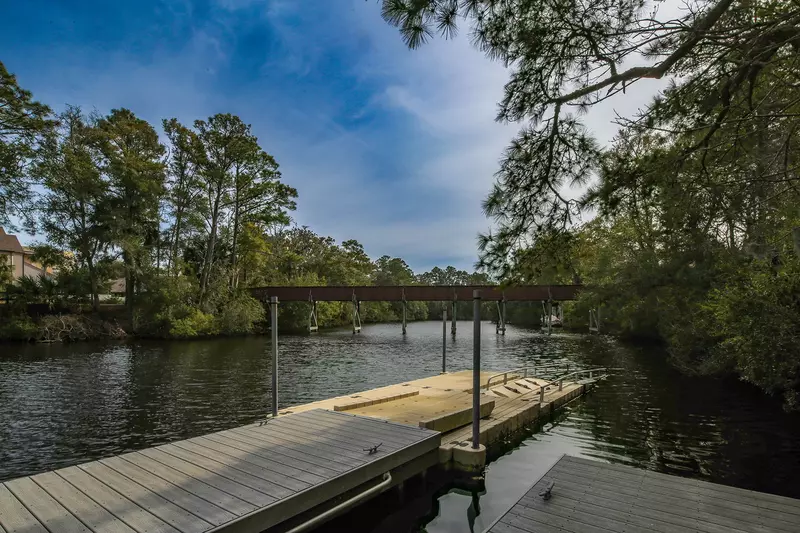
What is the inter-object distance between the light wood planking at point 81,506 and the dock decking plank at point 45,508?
0.13ft

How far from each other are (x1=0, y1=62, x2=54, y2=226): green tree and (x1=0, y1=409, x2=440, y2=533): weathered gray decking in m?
29.9

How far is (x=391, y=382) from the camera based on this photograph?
1584cm

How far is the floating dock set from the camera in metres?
3.75

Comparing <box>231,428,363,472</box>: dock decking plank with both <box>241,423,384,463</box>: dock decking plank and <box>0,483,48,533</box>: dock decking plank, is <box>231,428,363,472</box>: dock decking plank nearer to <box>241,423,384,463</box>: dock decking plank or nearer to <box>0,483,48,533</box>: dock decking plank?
<box>241,423,384,463</box>: dock decking plank

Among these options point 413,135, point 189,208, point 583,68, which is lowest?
point 583,68

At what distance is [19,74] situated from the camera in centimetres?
2594

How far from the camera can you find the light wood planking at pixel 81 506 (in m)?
3.56

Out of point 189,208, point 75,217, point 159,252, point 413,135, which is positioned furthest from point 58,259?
point 413,135

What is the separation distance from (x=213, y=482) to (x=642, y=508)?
4.38 metres

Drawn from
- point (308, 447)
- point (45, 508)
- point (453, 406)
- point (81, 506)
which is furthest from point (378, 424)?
point (45, 508)

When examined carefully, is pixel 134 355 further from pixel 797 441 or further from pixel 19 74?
pixel 797 441

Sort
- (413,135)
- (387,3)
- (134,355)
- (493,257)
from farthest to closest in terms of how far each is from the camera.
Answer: (134,355)
(413,135)
(493,257)
(387,3)

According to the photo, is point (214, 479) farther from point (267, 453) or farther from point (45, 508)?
point (45, 508)

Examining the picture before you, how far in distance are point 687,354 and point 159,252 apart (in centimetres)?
3745
